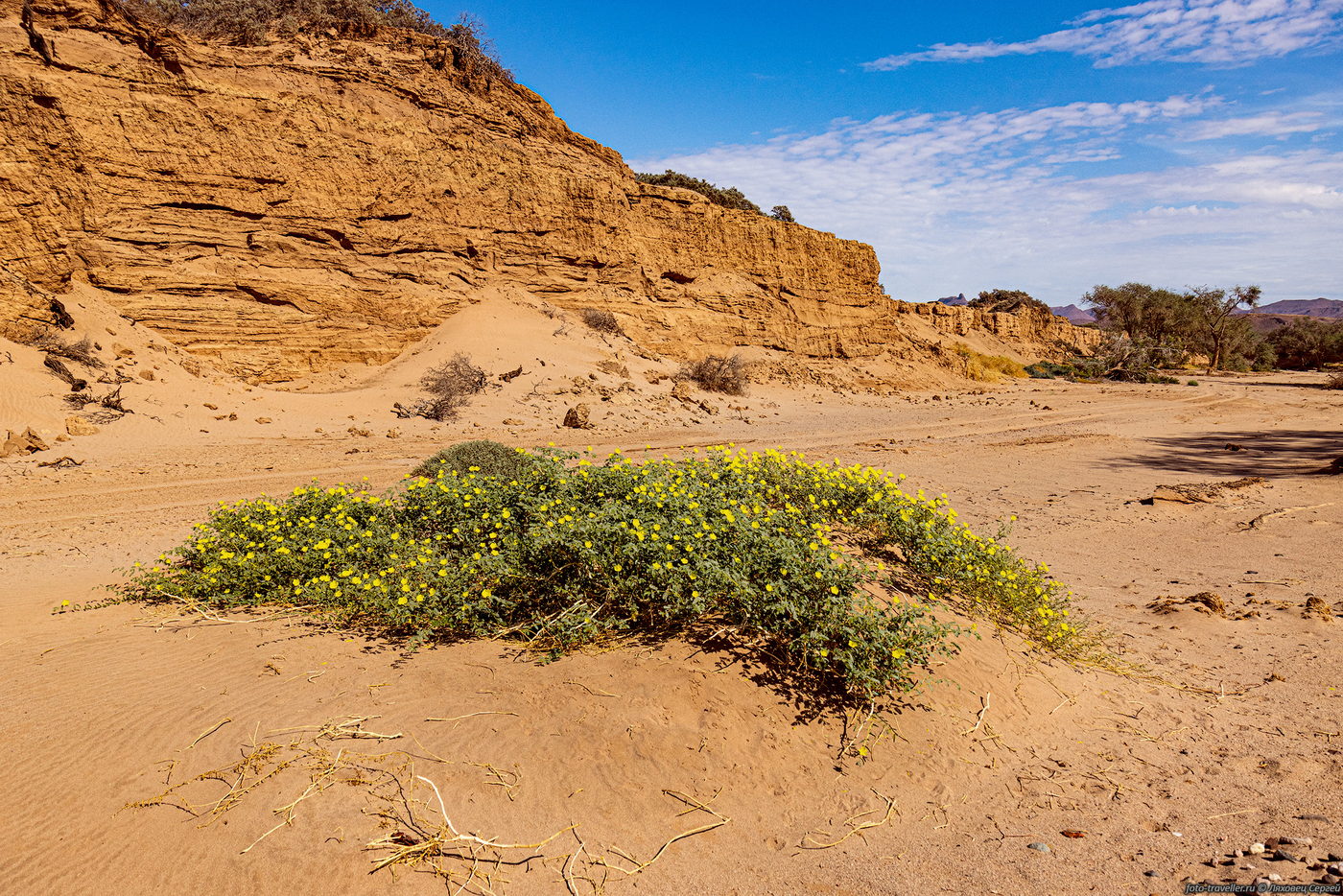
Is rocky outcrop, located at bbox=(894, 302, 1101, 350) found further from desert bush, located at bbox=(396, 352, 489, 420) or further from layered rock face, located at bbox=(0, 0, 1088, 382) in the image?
desert bush, located at bbox=(396, 352, 489, 420)

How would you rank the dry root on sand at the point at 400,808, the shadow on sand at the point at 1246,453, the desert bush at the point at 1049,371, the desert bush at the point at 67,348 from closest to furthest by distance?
the dry root on sand at the point at 400,808
the shadow on sand at the point at 1246,453
the desert bush at the point at 67,348
the desert bush at the point at 1049,371

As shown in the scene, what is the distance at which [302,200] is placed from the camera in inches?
665

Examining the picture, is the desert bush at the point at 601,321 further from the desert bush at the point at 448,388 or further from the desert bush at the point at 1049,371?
the desert bush at the point at 1049,371

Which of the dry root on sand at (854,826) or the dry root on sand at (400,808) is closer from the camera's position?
the dry root on sand at (400,808)

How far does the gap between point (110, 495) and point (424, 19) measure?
67.4ft

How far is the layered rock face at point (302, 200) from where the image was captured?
14.5m

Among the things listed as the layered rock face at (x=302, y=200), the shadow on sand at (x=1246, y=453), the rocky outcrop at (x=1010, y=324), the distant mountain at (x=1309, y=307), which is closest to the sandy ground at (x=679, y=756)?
the shadow on sand at (x=1246, y=453)

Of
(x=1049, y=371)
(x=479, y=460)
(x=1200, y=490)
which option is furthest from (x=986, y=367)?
(x=479, y=460)

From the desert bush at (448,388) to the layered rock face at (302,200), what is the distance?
2553mm

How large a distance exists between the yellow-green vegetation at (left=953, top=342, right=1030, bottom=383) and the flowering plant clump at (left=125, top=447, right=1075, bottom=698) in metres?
25.9

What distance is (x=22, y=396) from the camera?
458 inches

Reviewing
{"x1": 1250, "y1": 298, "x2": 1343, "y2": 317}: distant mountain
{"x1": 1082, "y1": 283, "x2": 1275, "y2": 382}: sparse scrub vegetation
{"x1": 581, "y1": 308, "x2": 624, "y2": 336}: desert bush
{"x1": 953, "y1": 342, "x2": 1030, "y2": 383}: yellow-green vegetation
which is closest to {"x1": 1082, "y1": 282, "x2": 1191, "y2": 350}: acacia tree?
{"x1": 1082, "y1": 283, "x2": 1275, "y2": 382}: sparse scrub vegetation

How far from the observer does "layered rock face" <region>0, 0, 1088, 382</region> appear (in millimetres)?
14516

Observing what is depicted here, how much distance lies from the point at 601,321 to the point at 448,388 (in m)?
7.09
